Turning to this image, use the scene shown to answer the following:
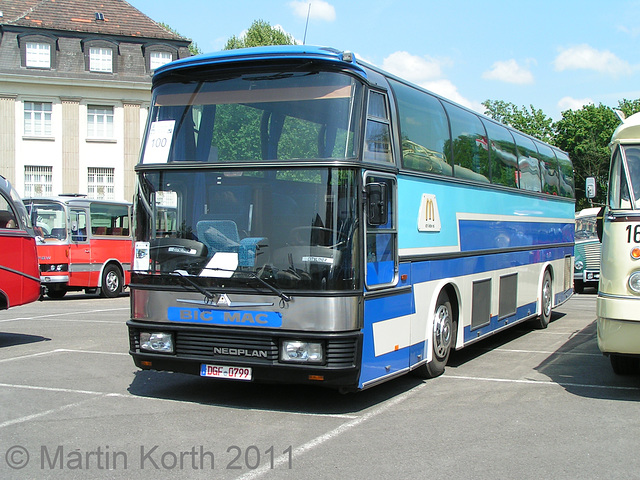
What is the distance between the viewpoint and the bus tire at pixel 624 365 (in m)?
8.98

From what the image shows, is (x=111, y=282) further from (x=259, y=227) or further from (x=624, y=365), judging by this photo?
(x=624, y=365)

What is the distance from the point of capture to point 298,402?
789 centimetres

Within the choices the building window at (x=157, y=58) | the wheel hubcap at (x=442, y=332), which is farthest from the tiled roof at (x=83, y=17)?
the wheel hubcap at (x=442, y=332)

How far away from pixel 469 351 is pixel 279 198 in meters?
5.85

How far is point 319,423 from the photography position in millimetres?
6977

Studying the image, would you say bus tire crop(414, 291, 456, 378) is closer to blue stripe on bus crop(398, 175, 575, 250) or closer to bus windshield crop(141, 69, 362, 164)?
blue stripe on bus crop(398, 175, 575, 250)

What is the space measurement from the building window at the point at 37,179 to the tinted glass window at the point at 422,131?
34.7 m

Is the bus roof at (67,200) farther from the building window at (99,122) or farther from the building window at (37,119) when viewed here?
the building window at (37,119)

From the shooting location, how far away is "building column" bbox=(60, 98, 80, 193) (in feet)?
134

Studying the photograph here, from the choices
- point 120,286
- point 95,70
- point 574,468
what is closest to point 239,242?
point 574,468

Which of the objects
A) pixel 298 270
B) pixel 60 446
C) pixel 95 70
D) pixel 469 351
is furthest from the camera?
pixel 95 70

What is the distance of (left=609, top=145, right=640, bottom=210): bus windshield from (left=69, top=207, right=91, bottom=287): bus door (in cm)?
1693

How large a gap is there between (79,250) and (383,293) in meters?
16.5

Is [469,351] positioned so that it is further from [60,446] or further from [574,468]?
[60,446]
